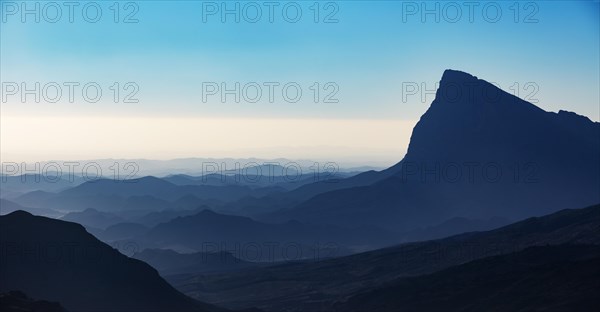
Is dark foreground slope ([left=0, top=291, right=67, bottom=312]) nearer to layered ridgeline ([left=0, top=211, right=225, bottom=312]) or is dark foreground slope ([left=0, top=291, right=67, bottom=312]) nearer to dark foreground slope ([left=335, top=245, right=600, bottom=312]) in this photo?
layered ridgeline ([left=0, top=211, right=225, bottom=312])

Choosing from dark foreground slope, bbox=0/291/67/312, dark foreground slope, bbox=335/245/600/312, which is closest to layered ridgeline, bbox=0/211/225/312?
dark foreground slope, bbox=0/291/67/312

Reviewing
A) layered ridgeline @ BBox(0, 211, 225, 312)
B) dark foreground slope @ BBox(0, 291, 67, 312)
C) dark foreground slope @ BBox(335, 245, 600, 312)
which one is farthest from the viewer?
dark foreground slope @ BBox(335, 245, 600, 312)

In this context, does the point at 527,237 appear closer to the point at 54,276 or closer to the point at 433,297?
the point at 433,297

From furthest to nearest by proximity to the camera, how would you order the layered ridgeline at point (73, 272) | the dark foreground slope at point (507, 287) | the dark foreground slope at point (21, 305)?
the dark foreground slope at point (507, 287)
the layered ridgeline at point (73, 272)
the dark foreground slope at point (21, 305)

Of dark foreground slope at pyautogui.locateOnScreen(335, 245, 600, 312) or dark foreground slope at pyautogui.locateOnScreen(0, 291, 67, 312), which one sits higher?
dark foreground slope at pyautogui.locateOnScreen(0, 291, 67, 312)

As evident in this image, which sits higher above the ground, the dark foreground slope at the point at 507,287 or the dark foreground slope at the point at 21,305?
the dark foreground slope at the point at 21,305

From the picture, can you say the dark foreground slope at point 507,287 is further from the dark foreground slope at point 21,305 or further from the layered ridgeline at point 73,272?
the dark foreground slope at point 21,305

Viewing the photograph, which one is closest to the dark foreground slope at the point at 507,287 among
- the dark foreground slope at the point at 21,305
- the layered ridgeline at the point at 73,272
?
the layered ridgeline at the point at 73,272
